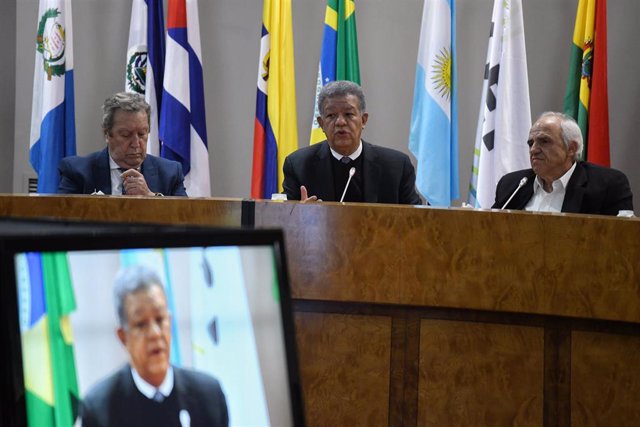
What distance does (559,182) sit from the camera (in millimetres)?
4035

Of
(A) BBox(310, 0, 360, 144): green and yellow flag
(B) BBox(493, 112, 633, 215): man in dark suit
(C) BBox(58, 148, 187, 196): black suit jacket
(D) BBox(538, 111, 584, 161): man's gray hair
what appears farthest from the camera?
(A) BBox(310, 0, 360, 144): green and yellow flag

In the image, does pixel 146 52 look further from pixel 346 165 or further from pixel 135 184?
pixel 135 184

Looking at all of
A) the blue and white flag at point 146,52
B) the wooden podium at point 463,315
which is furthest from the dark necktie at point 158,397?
the blue and white flag at point 146,52

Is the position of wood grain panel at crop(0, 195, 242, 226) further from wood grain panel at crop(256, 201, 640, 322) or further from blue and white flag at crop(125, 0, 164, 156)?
blue and white flag at crop(125, 0, 164, 156)

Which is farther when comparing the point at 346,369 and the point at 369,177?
the point at 369,177

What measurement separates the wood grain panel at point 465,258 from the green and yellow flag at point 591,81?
2.59 metres

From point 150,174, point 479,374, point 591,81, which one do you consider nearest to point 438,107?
point 591,81

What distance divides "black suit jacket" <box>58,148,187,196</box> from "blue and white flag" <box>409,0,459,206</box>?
1.75 m

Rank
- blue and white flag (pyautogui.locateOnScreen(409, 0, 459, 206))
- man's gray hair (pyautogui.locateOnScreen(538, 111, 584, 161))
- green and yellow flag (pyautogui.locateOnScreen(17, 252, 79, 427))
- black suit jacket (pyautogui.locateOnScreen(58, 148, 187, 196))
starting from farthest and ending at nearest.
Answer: blue and white flag (pyautogui.locateOnScreen(409, 0, 459, 206))
man's gray hair (pyautogui.locateOnScreen(538, 111, 584, 161))
black suit jacket (pyautogui.locateOnScreen(58, 148, 187, 196))
green and yellow flag (pyautogui.locateOnScreen(17, 252, 79, 427))

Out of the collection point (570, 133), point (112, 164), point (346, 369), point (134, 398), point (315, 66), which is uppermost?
point (315, 66)

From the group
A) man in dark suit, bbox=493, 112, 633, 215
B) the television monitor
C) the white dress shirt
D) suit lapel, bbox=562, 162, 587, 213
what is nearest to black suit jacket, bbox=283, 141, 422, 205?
man in dark suit, bbox=493, 112, 633, 215

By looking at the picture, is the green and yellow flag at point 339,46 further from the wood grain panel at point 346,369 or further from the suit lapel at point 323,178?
the wood grain panel at point 346,369

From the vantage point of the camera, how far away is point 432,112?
5.16 meters

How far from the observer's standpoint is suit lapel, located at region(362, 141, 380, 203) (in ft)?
13.2
